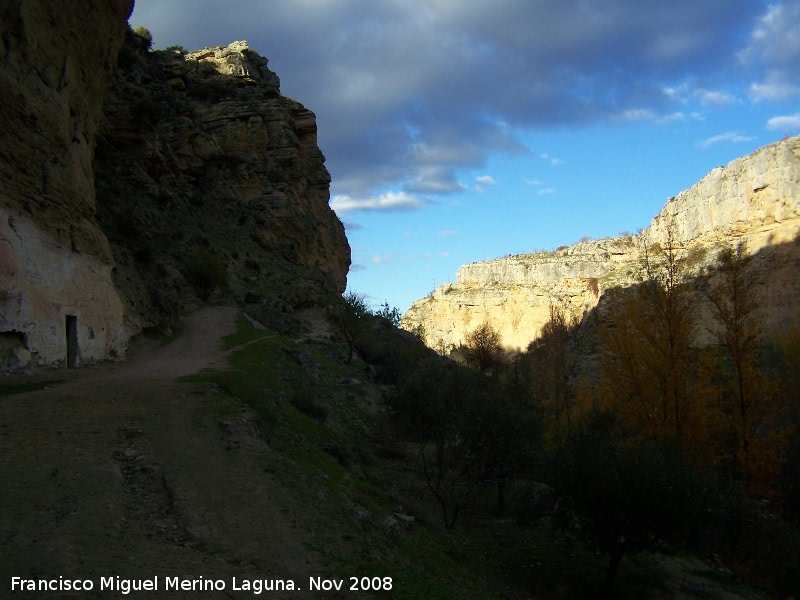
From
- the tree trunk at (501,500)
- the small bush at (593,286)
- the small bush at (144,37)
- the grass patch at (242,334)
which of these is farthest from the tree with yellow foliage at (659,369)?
the small bush at (593,286)

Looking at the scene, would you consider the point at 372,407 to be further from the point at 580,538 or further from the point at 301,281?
the point at 301,281

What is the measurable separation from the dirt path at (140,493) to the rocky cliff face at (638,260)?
72.8 feet

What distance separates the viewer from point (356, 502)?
10305 millimetres

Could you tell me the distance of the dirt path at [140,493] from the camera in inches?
227

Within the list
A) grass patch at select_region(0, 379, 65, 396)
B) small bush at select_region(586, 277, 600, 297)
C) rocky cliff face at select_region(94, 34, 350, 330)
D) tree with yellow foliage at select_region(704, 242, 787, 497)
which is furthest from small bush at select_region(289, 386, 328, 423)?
small bush at select_region(586, 277, 600, 297)

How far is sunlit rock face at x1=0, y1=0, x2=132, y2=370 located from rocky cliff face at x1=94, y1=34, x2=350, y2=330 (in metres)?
3.49

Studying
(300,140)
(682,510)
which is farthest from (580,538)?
(300,140)

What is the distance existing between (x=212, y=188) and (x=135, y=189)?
12.7 meters

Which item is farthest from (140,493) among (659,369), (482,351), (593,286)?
(593,286)

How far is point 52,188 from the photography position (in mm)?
15727

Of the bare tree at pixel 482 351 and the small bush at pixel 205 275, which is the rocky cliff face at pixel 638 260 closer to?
the bare tree at pixel 482 351

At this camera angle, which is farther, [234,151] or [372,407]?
[234,151]

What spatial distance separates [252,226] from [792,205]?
44729mm

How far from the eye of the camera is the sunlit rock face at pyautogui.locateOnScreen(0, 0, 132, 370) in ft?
45.0
